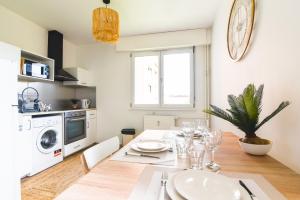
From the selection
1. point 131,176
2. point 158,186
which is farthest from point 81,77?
point 158,186

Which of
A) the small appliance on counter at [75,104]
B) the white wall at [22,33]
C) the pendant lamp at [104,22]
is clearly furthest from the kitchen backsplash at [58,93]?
the pendant lamp at [104,22]

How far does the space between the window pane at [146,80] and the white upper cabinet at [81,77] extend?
1.06m

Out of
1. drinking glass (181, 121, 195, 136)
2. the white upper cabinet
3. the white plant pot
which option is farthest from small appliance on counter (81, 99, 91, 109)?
the white plant pot

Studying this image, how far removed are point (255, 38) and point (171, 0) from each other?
1475mm

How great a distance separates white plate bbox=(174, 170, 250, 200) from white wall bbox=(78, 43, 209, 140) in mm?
2989

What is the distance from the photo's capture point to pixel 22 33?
2596 mm

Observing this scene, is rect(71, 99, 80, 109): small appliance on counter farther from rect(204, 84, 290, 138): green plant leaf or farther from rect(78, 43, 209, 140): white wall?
rect(204, 84, 290, 138): green plant leaf

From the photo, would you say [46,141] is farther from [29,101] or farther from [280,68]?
[280,68]

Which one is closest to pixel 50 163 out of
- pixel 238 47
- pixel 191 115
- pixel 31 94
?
pixel 31 94

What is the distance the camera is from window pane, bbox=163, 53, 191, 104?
11.0 ft

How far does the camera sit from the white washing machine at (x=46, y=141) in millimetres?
2170

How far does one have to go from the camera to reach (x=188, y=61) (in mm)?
3336

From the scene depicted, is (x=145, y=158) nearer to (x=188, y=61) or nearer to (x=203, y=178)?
(x=203, y=178)

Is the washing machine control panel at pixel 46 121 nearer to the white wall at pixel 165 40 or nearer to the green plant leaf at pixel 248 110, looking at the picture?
the white wall at pixel 165 40
